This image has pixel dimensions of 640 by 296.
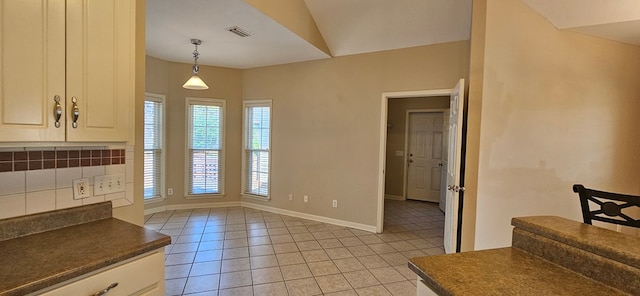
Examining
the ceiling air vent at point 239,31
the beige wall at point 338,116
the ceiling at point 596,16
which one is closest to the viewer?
the ceiling at point 596,16

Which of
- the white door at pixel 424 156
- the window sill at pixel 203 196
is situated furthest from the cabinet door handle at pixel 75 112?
the white door at pixel 424 156

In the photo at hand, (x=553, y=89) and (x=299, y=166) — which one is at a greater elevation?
(x=553, y=89)

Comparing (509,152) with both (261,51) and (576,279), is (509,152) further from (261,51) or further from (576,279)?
(261,51)

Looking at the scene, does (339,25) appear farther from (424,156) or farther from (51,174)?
(424,156)

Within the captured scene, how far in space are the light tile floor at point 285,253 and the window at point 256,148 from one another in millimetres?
475

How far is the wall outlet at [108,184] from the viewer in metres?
1.58

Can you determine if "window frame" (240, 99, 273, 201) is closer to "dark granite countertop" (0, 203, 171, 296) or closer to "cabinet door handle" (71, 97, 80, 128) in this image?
"dark granite countertop" (0, 203, 171, 296)

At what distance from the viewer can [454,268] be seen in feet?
3.59

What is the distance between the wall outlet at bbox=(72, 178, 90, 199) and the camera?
4.92 ft

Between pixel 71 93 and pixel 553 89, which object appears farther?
pixel 553 89

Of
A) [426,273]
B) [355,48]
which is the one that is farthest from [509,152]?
[355,48]

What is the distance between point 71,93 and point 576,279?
2.05 m

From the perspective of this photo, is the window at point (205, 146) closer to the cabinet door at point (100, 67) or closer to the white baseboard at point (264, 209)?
the white baseboard at point (264, 209)

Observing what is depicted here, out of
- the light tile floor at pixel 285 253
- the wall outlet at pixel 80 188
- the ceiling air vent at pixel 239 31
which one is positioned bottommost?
the light tile floor at pixel 285 253
